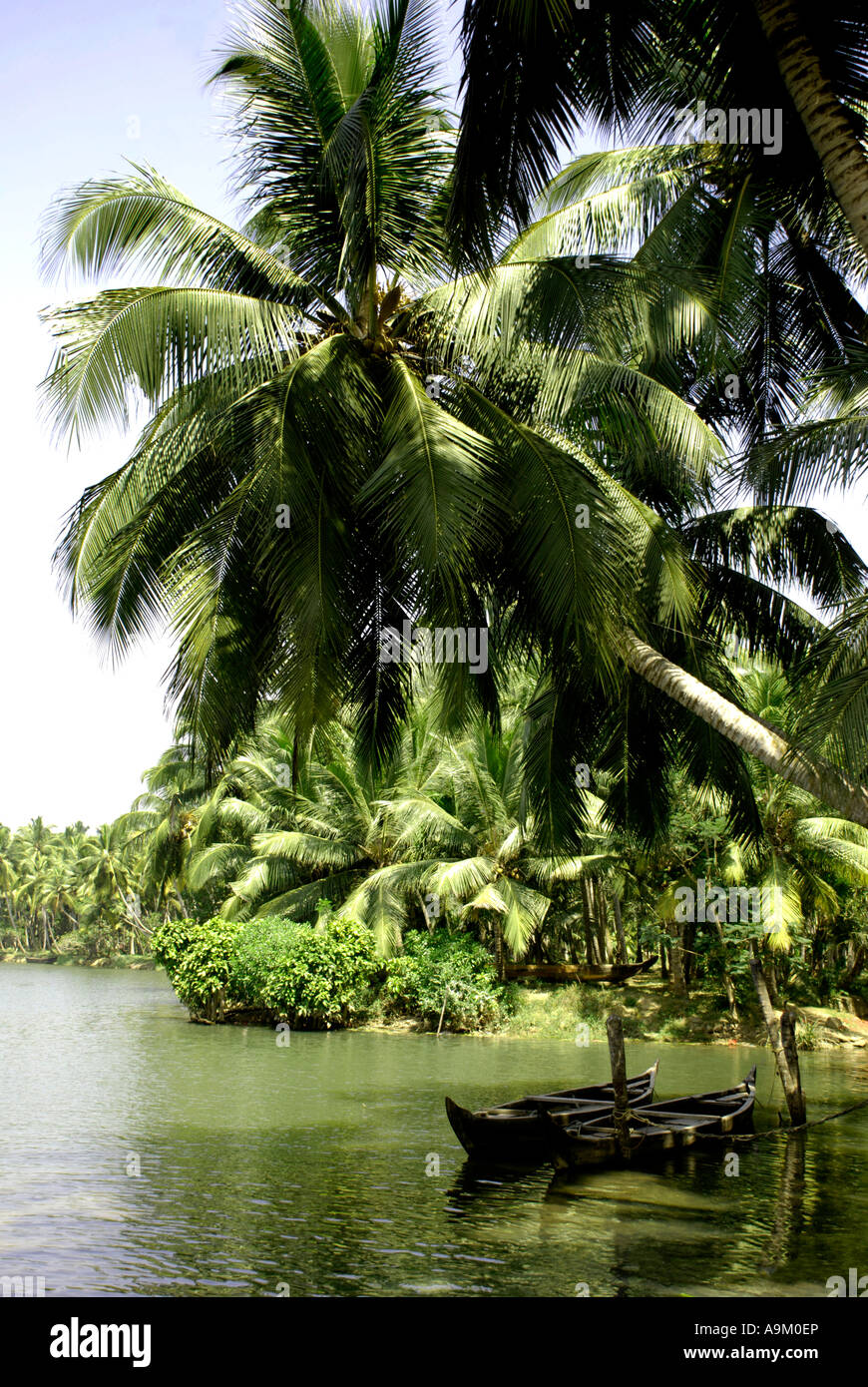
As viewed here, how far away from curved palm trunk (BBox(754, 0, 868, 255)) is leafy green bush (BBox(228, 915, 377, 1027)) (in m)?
22.6

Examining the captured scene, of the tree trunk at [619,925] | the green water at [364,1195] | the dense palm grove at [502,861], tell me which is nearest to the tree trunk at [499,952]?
the dense palm grove at [502,861]

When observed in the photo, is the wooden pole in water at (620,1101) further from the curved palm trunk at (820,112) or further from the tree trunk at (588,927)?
the tree trunk at (588,927)

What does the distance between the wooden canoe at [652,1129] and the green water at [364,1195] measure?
0.30 m

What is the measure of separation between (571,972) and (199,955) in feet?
33.5

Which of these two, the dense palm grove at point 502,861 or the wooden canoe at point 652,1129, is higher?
the dense palm grove at point 502,861

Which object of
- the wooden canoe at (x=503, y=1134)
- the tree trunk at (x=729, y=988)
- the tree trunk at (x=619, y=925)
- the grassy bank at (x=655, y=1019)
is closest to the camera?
the wooden canoe at (x=503, y=1134)

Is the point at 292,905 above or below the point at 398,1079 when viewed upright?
above

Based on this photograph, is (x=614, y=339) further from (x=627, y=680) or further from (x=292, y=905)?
(x=292, y=905)

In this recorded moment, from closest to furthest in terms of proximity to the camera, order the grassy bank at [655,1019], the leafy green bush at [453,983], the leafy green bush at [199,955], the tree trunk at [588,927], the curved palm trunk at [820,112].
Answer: the curved palm trunk at [820,112], the grassy bank at [655,1019], the leafy green bush at [453,983], the leafy green bush at [199,955], the tree trunk at [588,927]

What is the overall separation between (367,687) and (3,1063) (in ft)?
52.9

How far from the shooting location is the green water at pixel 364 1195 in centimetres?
956

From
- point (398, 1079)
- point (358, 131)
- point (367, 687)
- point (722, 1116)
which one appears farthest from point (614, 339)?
point (398, 1079)

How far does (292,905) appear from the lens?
102ft
